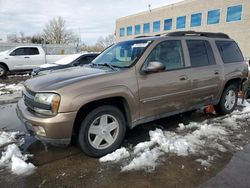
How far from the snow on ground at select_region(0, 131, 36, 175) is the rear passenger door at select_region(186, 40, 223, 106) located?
10.3ft

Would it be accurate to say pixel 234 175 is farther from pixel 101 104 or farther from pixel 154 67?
pixel 101 104

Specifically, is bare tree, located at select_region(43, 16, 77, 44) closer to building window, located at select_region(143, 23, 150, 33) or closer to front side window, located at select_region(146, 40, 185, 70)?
building window, located at select_region(143, 23, 150, 33)

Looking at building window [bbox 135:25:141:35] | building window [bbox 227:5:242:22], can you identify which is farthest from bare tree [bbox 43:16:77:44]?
building window [bbox 227:5:242:22]

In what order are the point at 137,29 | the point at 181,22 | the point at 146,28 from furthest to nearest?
the point at 137,29 < the point at 146,28 < the point at 181,22

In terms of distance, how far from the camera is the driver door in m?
3.70

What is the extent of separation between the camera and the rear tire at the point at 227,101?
17.4ft

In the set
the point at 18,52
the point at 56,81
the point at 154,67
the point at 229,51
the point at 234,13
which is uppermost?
the point at 234,13

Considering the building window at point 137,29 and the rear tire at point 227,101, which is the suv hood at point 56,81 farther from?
the building window at point 137,29

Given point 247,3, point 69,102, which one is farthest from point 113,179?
point 247,3

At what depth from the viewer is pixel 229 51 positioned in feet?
17.4

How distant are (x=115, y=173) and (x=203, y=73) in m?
2.71

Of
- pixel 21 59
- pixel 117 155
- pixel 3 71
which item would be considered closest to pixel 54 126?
pixel 117 155

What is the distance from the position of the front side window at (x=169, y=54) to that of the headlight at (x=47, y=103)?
1662mm

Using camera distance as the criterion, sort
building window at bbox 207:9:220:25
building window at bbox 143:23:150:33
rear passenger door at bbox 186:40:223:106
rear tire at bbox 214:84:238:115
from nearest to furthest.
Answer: rear passenger door at bbox 186:40:223:106 < rear tire at bbox 214:84:238:115 < building window at bbox 207:9:220:25 < building window at bbox 143:23:150:33
